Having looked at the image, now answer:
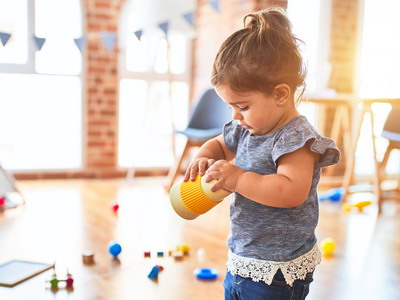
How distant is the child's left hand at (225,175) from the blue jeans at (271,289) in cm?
21

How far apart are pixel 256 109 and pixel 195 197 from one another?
0.24 metres

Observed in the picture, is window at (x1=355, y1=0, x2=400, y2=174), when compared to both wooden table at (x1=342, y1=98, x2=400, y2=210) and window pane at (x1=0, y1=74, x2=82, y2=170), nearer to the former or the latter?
wooden table at (x1=342, y1=98, x2=400, y2=210)

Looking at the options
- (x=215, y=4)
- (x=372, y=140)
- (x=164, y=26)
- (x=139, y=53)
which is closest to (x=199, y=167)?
(x=372, y=140)

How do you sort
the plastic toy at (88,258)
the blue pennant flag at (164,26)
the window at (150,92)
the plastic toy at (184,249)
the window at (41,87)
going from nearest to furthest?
the plastic toy at (88,258) → the plastic toy at (184,249) → the blue pennant flag at (164,26) → the window at (41,87) → the window at (150,92)

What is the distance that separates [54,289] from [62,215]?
3.62 ft

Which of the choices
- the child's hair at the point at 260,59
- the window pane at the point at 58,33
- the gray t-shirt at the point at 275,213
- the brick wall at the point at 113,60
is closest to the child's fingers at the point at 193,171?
the gray t-shirt at the point at 275,213

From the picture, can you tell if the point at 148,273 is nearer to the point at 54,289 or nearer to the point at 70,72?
the point at 54,289

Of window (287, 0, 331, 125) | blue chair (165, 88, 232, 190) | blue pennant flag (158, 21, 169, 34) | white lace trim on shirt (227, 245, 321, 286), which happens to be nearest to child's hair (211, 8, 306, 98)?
white lace trim on shirt (227, 245, 321, 286)

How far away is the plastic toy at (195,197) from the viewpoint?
3.22 ft

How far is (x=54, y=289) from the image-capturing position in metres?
1.59

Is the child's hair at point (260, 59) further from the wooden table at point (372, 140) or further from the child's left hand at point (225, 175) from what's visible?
the wooden table at point (372, 140)

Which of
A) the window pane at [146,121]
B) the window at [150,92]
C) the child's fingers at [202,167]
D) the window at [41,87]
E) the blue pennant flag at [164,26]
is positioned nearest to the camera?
the child's fingers at [202,167]

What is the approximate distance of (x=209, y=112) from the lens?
11.3 feet

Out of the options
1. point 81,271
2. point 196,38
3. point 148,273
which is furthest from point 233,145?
point 196,38
